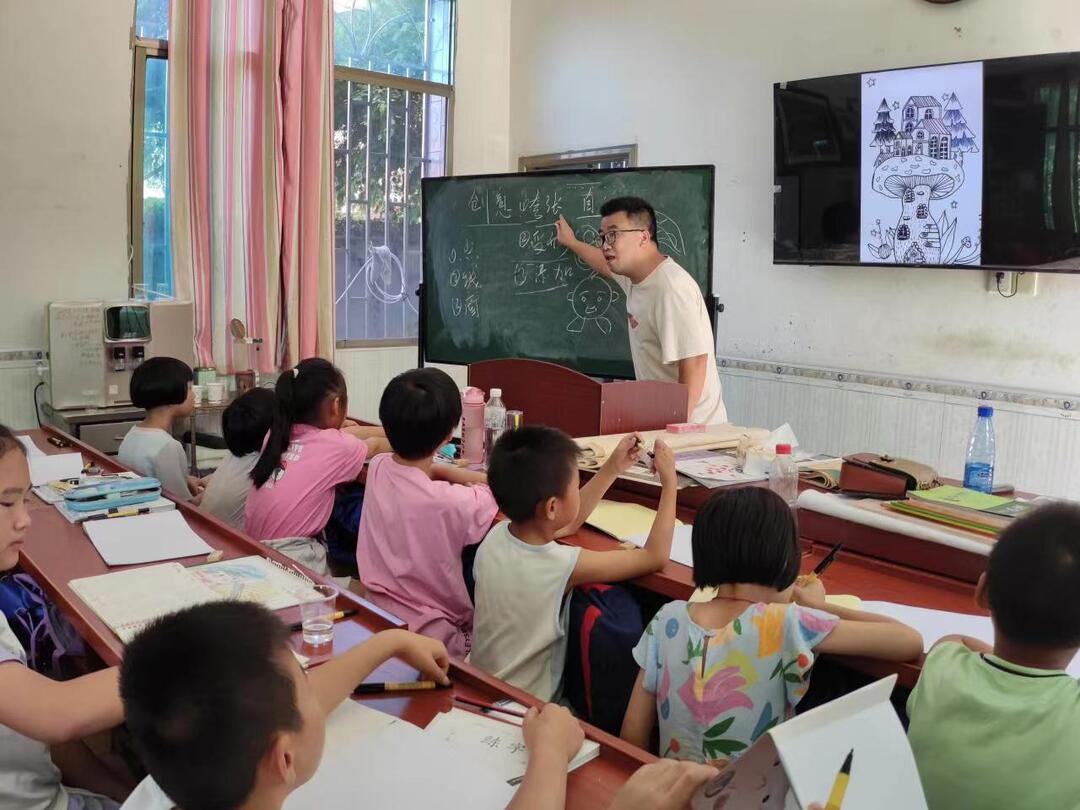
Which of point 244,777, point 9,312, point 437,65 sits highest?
point 437,65

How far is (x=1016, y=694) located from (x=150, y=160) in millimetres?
4568

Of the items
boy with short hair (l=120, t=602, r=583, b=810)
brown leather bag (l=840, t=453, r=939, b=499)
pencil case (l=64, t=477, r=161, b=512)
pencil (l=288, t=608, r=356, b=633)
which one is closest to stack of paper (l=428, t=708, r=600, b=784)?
boy with short hair (l=120, t=602, r=583, b=810)

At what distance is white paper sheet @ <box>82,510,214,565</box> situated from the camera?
1926 mm

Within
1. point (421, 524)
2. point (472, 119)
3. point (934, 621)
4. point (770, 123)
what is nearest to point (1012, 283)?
point (770, 123)

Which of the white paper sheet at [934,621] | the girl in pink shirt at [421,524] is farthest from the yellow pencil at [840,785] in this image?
the girl in pink shirt at [421,524]

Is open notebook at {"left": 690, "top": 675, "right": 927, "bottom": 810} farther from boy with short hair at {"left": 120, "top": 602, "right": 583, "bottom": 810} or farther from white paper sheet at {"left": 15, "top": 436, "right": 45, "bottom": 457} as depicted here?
white paper sheet at {"left": 15, "top": 436, "right": 45, "bottom": 457}

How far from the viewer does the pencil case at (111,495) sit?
222 cm

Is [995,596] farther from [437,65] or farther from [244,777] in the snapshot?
[437,65]

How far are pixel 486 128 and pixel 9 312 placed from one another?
2.84 m

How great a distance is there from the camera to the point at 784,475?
205 centimetres

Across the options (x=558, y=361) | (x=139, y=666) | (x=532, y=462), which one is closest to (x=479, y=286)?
(x=558, y=361)

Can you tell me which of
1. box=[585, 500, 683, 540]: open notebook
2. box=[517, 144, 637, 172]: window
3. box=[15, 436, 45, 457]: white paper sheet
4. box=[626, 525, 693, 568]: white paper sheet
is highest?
box=[517, 144, 637, 172]: window

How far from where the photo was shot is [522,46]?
5.77 metres

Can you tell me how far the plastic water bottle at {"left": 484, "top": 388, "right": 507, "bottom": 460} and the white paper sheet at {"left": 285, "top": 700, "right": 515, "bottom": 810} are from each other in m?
1.48
